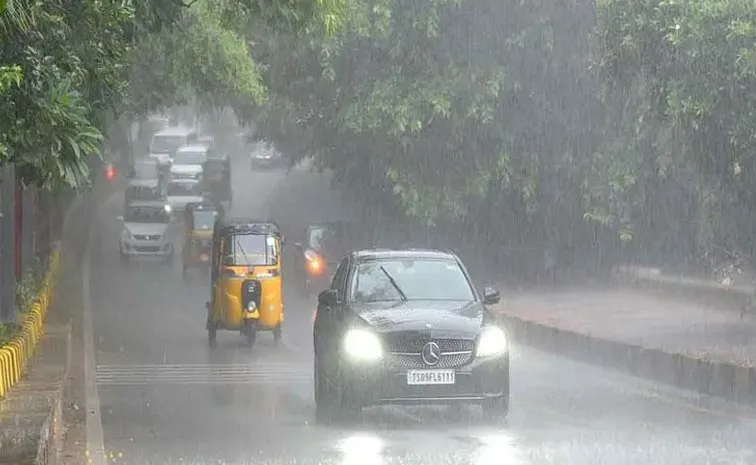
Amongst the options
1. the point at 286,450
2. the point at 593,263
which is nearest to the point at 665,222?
the point at 593,263

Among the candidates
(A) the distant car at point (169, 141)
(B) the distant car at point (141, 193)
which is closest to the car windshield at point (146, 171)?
(B) the distant car at point (141, 193)

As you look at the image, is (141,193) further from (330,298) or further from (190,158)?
(330,298)

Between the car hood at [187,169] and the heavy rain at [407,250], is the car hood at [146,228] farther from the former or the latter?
the car hood at [187,169]

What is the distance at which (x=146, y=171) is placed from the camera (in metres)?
63.5

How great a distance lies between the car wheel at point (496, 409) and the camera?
1330 centimetres

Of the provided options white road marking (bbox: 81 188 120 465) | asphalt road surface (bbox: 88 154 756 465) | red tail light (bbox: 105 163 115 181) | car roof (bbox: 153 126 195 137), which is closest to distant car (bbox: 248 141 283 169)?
car roof (bbox: 153 126 195 137)

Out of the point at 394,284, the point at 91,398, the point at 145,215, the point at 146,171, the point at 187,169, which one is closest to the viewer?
the point at 394,284

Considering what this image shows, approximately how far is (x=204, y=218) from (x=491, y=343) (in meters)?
27.4

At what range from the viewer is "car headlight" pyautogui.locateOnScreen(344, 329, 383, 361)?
1315cm

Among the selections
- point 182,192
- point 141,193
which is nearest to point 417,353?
point 141,193

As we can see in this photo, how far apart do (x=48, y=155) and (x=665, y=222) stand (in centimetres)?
1948

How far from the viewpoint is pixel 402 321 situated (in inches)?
524

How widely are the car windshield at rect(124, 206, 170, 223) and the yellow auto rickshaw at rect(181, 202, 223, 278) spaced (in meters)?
2.48

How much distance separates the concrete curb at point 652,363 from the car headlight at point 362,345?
181 inches
